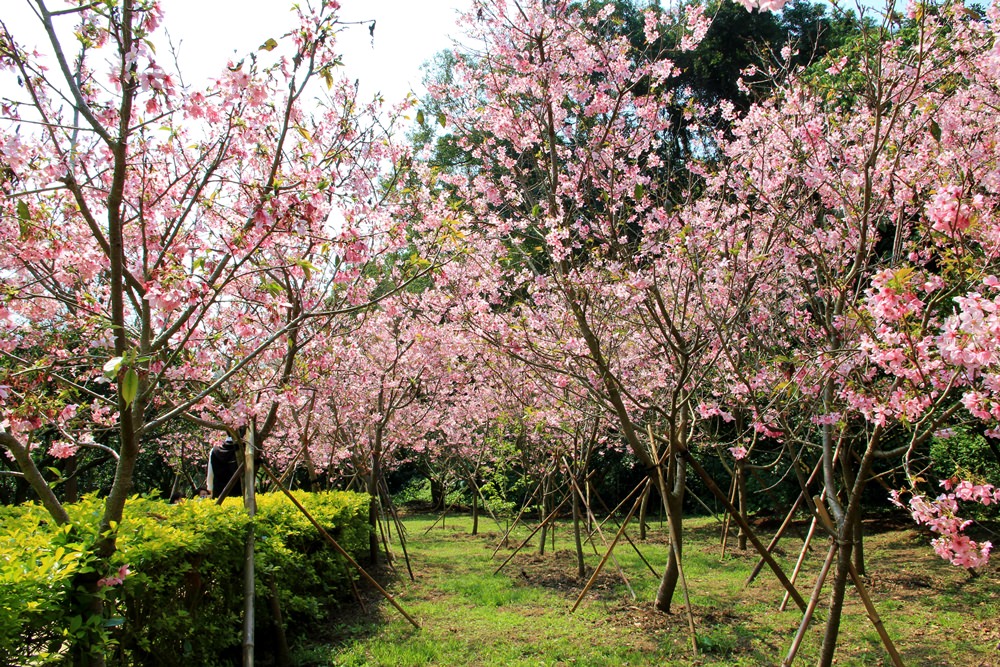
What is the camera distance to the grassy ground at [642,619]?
4719 mm

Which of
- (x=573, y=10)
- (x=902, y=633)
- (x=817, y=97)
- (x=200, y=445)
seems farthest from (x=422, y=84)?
(x=200, y=445)

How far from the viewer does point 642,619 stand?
18.0 ft

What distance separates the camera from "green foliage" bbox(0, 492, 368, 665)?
2566mm

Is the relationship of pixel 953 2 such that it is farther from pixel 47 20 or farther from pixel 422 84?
pixel 47 20

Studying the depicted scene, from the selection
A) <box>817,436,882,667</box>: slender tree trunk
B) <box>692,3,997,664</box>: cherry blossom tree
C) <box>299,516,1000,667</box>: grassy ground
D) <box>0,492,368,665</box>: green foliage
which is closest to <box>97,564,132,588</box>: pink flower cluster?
<box>0,492,368,665</box>: green foliage

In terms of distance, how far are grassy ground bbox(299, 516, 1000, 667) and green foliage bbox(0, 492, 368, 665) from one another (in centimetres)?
67

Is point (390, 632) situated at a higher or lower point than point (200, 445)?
lower

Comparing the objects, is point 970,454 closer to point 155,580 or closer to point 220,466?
point 220,466

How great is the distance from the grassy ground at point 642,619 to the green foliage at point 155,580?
0.67m

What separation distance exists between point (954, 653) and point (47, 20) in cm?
613

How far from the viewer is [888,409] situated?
325cm

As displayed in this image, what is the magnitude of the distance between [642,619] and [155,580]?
3.64 metres

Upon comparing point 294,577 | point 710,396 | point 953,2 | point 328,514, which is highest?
point 953,2

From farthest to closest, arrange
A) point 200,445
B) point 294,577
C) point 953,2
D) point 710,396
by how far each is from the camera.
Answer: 1. point 200,445
2. point 710,396
3. point 294,577
4. point 953,2
